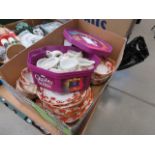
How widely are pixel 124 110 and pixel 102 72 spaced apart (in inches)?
9.9

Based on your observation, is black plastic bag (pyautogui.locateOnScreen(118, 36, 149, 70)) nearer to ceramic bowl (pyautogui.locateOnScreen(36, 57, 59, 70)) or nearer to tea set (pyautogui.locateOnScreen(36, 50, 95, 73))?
tea set (pyautogui.locateOnScreen(36, 50, 95, 73))

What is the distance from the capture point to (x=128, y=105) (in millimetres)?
846

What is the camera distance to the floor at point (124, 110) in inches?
29.2

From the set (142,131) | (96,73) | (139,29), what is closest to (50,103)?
(96,73)

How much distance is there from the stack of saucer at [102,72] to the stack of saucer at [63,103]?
0.15m

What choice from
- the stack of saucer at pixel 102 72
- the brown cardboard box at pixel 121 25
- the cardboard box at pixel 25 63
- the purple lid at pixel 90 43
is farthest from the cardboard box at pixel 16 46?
the brown cardboard box at pixel 121 25

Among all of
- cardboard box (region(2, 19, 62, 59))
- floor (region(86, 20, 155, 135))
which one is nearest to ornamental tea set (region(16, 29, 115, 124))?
cardboard box (region(2, 19, 62, 59))

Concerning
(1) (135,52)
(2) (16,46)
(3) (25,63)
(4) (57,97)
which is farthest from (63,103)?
(1) (135,52)

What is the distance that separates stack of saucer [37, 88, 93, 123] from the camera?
54 cm

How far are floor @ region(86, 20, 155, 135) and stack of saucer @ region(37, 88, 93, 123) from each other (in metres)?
0.22

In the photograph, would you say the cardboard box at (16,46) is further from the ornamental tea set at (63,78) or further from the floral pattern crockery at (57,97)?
the floral pattern crockery at (57,97)

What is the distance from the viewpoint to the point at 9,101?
2.37ft

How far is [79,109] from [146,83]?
1.82 feet
